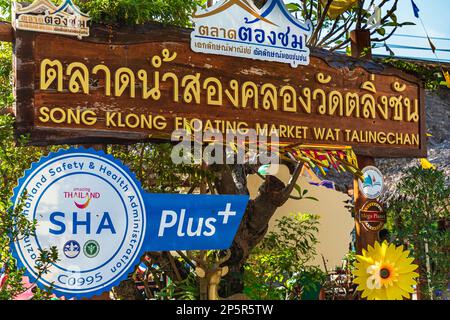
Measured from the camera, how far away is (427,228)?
6.85 metres

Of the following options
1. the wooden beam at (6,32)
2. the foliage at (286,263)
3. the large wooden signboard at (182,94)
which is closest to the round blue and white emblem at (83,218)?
the large wooden signboard at (182,94)

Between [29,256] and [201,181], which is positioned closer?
[29,256]

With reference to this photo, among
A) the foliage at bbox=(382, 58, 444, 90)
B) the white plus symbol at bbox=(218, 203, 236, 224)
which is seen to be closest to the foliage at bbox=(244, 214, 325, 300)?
the white plus symbol at bbox=(218, 203, 236, 224)

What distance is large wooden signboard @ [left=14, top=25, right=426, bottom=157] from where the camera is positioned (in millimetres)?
5105

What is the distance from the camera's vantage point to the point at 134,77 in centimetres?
546

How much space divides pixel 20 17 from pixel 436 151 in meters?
8.14

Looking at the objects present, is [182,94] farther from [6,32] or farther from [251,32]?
[6,32]

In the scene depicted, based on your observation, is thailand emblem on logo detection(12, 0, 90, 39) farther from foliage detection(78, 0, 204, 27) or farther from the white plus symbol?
the white plus symbol

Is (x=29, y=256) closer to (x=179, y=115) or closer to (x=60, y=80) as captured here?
(x=60, y=80)

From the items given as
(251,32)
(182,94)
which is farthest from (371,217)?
(182,94)
